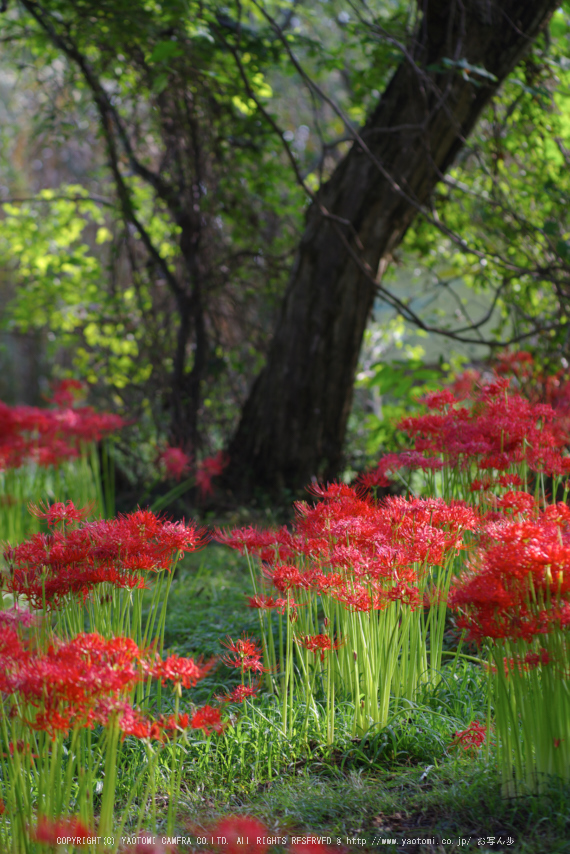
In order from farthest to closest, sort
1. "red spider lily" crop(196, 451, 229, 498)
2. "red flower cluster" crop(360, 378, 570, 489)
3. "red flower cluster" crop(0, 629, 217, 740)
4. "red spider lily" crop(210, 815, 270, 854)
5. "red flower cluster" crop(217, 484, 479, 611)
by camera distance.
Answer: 1. "red spider lily" crop(196, 451, 229, 498)
2. "red flower cluster" crop(360, 378, 570, 489)
3. "red flower cluster" crop(217, 484, 479, 611)
4. "red flower cluster" crop(0, 629, 217, 740)
5. "red spider lily" crop(210, 815, 270, 854)

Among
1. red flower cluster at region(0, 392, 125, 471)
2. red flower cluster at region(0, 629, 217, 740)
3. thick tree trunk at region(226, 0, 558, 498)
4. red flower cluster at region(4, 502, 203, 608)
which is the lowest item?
red flower cluster at region(0, 629, 217, 740)

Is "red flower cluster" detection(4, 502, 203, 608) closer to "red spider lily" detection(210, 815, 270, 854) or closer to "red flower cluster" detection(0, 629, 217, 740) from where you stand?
"red flower cluster" detection(0, 629, 217, 740)

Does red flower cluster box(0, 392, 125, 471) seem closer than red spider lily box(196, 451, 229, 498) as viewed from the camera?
Yes

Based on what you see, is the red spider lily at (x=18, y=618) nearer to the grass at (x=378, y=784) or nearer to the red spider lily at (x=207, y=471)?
the grass at (x=378, y=784)

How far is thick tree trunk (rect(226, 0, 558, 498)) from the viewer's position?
4117 millimetres

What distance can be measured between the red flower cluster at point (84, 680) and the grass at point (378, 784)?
1.62 ft

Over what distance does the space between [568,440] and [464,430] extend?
432 mm

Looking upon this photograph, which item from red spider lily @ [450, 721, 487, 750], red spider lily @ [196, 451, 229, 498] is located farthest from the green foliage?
red spider lily @ [450, 721, 487, 750]

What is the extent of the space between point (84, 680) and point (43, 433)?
10.7 ft

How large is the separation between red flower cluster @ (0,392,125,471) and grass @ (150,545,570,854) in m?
2.26

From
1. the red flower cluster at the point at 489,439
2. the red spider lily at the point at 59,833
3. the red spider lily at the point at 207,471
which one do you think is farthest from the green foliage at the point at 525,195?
the red spider lily at the point at 59,833

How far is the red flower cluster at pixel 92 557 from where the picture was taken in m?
1.60

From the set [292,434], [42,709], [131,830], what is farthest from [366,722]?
[292,434]

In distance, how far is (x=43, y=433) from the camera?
427cm
